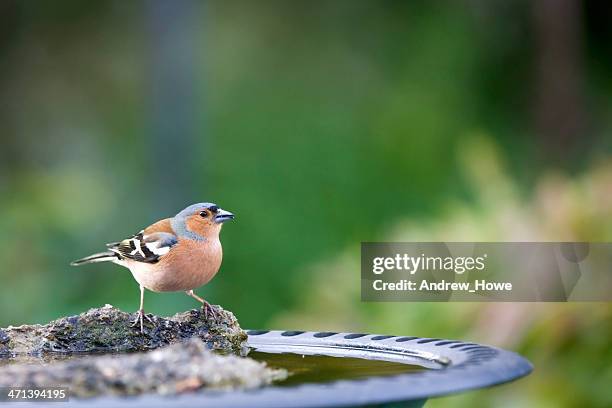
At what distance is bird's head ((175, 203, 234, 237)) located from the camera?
9.96ft

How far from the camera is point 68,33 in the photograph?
11.4 m

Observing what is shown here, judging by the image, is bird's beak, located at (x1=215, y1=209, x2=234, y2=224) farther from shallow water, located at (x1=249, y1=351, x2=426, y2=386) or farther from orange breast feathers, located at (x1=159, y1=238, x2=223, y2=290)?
shallow water, located at (x1=249, y1=351, x2=426, y2=386)

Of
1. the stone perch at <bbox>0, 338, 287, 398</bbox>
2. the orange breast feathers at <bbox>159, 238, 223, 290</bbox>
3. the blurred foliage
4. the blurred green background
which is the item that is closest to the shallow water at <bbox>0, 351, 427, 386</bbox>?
the stone perch at <bbox>0, 338, 287, 398</bbox>

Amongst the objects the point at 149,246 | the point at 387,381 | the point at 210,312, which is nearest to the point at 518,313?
the point at 210,312

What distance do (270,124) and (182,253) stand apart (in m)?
7.45

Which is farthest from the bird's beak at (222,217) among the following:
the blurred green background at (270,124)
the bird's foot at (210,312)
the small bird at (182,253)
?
the blurred green background at (270,124)

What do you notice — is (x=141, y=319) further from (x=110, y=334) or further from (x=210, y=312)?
(x=210, y=312)

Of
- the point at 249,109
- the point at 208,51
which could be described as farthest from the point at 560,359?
the point at 208,51

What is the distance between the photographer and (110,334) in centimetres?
297

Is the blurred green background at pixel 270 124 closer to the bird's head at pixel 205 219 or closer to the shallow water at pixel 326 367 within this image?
the bird's head at pixel 205 219

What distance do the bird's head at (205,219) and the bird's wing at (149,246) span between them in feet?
0.23

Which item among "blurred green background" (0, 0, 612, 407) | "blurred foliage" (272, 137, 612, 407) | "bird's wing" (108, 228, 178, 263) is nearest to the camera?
"bird's wing" (108, 228, 178, 263)

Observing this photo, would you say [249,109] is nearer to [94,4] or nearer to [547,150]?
[94,4]

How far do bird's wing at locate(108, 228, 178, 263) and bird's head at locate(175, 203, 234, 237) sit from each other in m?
0.07
